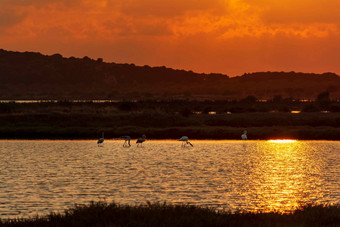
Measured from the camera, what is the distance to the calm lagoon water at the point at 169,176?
23.8 m

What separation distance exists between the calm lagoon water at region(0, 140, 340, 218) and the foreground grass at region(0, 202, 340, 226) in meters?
3.12

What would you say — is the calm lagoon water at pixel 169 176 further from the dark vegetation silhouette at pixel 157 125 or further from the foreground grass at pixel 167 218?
the dark vegetation silhouette at pixel 157 125

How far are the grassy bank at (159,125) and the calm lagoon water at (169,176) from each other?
1079cm

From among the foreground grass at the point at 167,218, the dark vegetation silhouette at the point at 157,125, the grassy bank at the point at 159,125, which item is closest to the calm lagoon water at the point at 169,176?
the foreground grass at the point at 167,218

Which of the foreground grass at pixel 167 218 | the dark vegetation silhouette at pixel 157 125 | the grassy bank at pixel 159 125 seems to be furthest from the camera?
the dark vegetation silhouette at pixel 157 125

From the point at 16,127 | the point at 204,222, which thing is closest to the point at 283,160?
the point at 204,222

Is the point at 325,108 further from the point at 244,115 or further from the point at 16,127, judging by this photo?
the point at 16,127

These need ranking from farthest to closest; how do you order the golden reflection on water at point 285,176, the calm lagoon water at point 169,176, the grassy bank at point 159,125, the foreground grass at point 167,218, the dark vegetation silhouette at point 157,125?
the dark vegetation silhouette at point 157,125 → the grassy bank at point 159,125 → the golden reflection on water at point 285,176 → the calm lagoon water at point 169,176 → the foreground grass at point 167,218

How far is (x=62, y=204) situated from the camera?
22.6m

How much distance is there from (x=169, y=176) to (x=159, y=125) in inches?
1574

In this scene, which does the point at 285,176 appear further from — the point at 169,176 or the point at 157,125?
the point at 157,125

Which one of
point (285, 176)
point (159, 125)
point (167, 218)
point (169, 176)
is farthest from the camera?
point (159, 125)

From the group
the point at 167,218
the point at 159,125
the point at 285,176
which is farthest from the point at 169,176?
the point at 159,125

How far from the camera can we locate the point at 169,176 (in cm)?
3159
